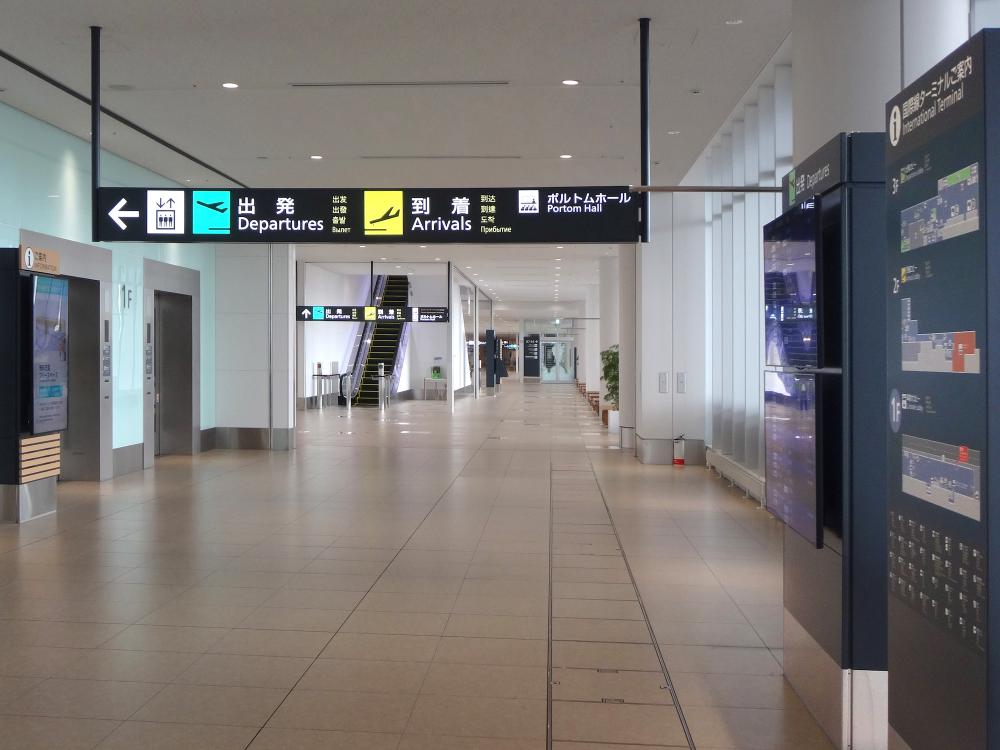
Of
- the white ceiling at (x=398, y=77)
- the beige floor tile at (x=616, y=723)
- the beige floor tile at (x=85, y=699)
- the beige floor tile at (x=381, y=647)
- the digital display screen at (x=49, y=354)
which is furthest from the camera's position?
the digital display screen at (x=49, y=354)

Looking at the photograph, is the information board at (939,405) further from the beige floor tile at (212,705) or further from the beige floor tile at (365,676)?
the beige floor tile at (212,705)

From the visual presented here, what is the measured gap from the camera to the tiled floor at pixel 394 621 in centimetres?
362

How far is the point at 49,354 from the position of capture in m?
8.55

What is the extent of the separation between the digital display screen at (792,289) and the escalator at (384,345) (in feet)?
74.8

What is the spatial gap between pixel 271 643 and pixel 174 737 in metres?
1.16

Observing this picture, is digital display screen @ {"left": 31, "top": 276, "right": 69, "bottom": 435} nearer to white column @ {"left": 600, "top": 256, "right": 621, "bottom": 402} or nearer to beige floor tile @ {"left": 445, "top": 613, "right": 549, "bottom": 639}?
beige floor tile @ {"left": 445, "top": 613, "right": 549, "bottom": 639}

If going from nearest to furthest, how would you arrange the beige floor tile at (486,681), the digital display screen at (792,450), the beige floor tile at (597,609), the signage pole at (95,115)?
the digital display screen at (792,450)
the beige floor tile at (486,681)
the beige floor tile at (597,609)
the signage pole at (95,115)

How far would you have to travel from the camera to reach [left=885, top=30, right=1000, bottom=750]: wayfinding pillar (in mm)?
2092

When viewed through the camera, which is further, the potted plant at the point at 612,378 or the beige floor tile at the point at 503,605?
the potted plant at the point at 612,378

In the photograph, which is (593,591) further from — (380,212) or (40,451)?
(40,451)

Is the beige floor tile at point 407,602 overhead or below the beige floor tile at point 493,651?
overhead

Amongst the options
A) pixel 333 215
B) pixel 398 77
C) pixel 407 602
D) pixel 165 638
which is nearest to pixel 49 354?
pixel 333 215

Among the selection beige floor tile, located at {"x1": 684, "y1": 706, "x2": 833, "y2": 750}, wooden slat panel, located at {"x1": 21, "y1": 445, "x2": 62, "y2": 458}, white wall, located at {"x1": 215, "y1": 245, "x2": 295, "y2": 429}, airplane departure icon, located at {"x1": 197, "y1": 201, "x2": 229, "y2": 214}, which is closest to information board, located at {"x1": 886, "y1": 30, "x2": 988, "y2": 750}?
beige floor tile, located at {"x1": 684, "y1": 706, "x2": 833, "y2": 750}

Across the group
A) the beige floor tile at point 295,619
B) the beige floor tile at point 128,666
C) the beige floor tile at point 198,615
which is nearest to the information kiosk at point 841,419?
the beige floor tile at point 295,619
